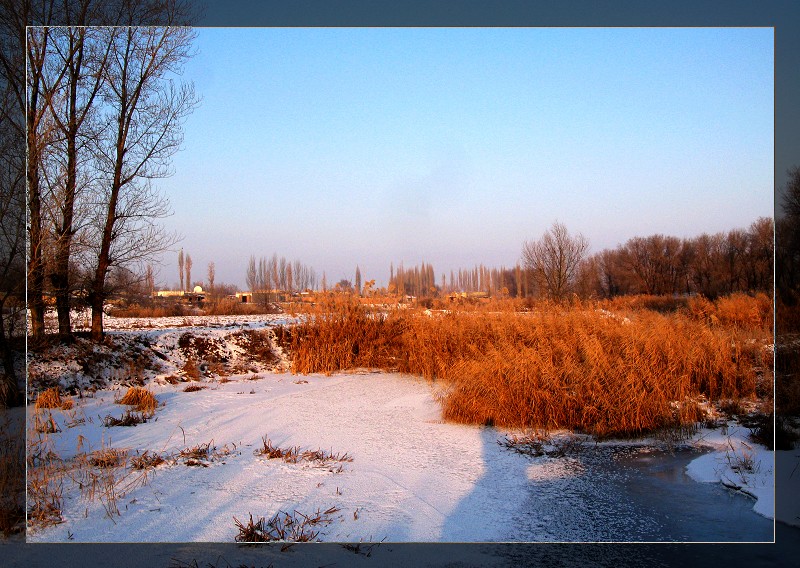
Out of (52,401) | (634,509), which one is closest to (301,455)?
(634,509)

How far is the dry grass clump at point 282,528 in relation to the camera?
9.88 ft

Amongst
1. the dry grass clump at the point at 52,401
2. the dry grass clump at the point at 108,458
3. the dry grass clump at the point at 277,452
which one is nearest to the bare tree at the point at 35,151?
the dry grass clump at the point at 52,401

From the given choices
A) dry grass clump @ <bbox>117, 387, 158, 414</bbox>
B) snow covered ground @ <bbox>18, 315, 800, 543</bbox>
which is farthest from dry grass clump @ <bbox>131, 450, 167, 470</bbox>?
dry grass clump @ <bbox>117, 387, 158, 414</bbox>

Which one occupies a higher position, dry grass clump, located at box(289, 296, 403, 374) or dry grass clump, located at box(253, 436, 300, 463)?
dry grass clump, located at box(289, 296, 403, 374)

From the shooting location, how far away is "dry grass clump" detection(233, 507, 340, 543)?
9.88ft

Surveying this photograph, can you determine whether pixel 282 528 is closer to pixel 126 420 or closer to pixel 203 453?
pixel 203 453

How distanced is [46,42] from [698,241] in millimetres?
5301

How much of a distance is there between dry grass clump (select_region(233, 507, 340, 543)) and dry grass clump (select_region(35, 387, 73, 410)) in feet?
7.40

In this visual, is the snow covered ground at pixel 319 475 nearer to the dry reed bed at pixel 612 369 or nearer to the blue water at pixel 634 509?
the blue water at pixel 634 509

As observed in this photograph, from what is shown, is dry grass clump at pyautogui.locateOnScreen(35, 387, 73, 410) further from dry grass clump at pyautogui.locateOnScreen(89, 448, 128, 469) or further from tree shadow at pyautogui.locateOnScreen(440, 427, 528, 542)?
tree shadow at pyautogui.locateOnScreen(440, 427, 528, 542)

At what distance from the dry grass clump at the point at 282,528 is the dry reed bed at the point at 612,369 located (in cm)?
199

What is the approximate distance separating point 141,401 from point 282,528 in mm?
2361

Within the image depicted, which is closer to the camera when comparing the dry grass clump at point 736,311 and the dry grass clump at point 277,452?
the dry grass clump at point 277,452

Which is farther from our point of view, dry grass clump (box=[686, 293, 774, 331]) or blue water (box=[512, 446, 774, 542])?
dry grass clump (box=[686, 293, 774, 331])
